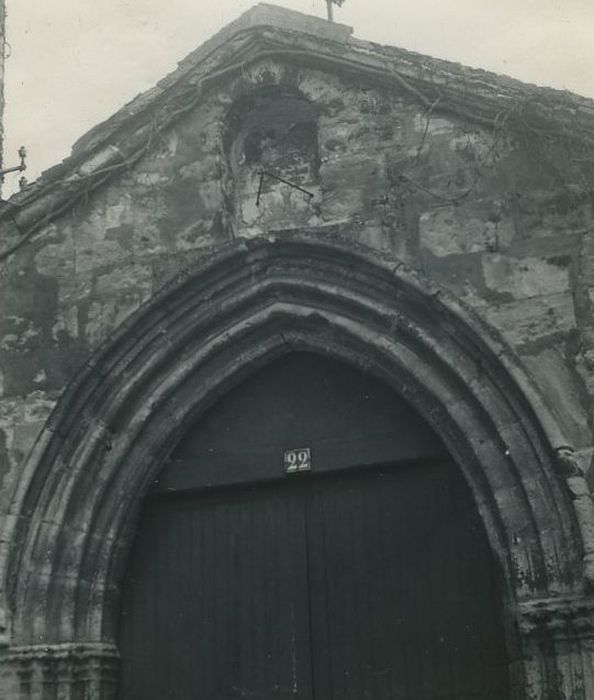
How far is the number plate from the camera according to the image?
6.54 meters

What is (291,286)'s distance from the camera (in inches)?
Result: 257

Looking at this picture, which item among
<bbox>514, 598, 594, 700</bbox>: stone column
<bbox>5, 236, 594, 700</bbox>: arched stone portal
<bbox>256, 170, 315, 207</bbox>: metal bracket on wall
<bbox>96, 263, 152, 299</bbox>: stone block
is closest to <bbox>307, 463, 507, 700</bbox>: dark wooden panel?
<bbox>5, 236, 594, 700</bbox>: arched stone portal

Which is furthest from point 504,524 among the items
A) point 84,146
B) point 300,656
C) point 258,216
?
point 84,146

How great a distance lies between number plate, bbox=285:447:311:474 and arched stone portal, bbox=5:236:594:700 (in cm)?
59

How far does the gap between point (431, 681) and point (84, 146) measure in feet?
13.4

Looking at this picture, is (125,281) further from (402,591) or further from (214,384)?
(402,591)

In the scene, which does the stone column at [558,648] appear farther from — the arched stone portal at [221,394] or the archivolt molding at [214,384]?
the archivolt molding at [214,384]

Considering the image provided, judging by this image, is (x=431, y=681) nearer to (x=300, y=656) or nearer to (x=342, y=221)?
(x=300, y=656)

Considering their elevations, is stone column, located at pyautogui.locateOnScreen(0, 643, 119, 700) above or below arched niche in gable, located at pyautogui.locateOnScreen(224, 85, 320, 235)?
below

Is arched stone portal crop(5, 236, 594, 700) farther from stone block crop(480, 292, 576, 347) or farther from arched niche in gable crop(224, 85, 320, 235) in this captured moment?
arched niche in gable crop(224, 85, 320, 235)

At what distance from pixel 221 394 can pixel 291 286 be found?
83 cm

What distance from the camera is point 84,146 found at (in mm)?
7215

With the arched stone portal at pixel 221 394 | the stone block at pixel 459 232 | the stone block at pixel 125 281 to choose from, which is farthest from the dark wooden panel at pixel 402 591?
the stone block at pixel 125 281

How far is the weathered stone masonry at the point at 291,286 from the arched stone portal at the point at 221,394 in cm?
1
